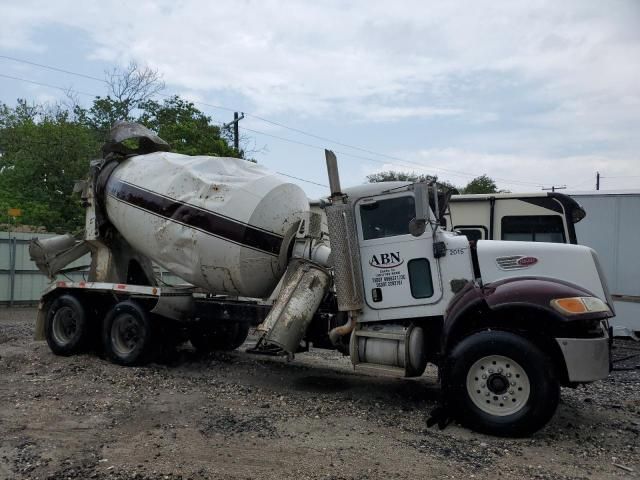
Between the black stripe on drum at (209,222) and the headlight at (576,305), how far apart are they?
3.72 metres

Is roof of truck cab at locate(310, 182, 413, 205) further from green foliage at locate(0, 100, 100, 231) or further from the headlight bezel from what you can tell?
green foliage at locate(0, 100, 100, 231)

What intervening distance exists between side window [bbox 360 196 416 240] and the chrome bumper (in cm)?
208

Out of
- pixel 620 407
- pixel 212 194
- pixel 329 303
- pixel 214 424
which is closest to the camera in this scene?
pixel 214 424

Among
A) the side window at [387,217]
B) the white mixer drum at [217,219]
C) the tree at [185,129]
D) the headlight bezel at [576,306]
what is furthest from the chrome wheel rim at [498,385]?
the tree at [185,129]

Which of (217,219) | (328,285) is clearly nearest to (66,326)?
(217,219)

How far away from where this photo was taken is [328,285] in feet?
23.9

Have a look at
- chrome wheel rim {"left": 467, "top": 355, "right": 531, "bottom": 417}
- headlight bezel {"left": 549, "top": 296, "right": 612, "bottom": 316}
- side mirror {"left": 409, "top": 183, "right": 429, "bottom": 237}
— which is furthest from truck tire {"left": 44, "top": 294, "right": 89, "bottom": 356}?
headlight bezel {"left": 549, "top": 296, "right": 612, "bottom": 316}

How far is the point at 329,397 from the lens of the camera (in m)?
7.05

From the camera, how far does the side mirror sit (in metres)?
6.20

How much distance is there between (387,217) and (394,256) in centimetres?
47

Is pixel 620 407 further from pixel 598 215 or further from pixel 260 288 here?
pixel 598 215

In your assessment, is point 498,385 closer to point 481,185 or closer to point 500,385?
point 500,385

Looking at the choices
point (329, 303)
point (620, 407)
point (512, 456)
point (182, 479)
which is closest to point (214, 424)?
point (182, 479)

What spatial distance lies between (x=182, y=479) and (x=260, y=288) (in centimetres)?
387
